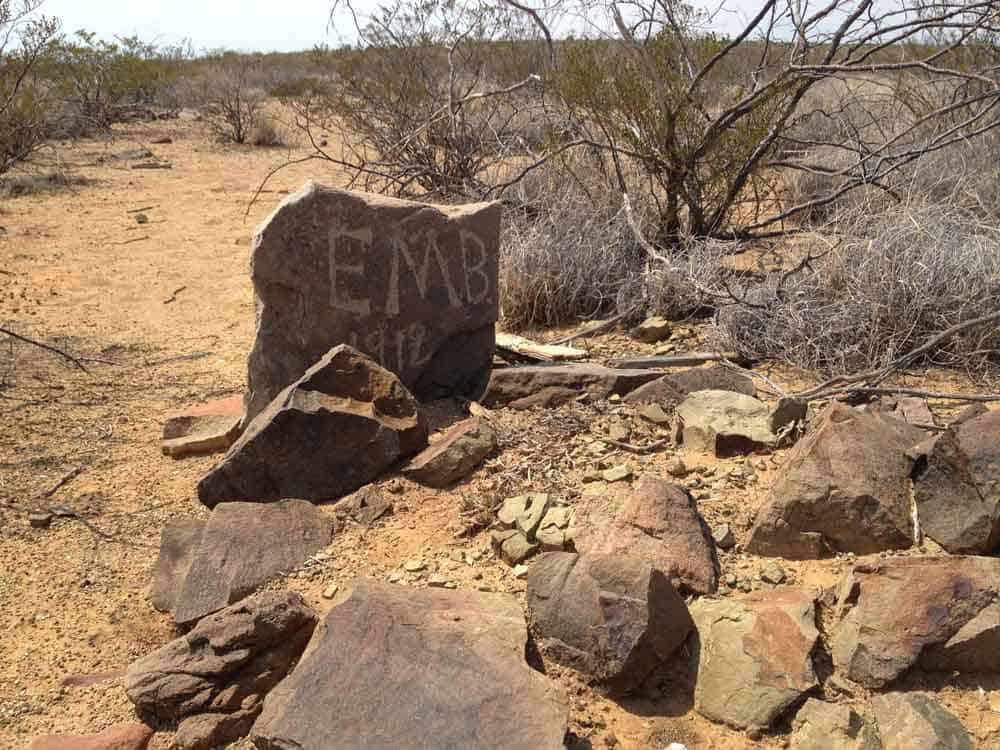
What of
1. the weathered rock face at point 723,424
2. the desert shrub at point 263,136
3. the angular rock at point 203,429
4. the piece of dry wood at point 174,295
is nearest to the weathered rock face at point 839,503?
the weathered rock face at point 723,424

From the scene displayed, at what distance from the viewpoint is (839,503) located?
2.52m

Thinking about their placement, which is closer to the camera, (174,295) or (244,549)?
(244,549)

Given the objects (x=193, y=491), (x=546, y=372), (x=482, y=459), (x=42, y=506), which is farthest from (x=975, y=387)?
(x=42, y=506)

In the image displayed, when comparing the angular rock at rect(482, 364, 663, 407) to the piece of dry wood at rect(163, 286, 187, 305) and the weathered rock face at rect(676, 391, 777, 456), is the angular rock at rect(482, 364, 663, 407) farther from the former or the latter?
the piece of dry wood at rect(163, 286, 187, 305)

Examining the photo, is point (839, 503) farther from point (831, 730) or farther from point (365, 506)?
point (365, 506)

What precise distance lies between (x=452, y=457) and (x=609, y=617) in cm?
104

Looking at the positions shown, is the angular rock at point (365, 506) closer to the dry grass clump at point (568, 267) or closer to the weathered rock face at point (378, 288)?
the weathered rock face at point (378, 288)

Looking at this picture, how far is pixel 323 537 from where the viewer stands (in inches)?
113

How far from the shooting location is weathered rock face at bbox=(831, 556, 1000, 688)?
212 cm

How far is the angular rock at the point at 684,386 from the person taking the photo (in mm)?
3492

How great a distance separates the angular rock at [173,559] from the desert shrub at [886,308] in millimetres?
2330

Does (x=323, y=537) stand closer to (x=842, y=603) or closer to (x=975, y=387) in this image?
(x=842, y=603)

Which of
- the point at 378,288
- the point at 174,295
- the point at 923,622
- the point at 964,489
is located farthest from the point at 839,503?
the point at 174,295

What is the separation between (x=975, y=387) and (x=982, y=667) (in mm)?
1743
